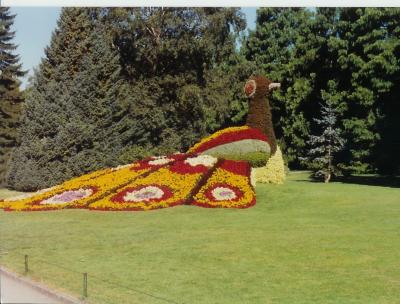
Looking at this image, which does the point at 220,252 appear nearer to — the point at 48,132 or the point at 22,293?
the point at 22,293

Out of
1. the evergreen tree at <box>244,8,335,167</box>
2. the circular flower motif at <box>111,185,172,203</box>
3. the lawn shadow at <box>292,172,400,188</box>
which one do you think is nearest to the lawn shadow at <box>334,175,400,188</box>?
the lawn shadow at <box>292,172,400,188</box>

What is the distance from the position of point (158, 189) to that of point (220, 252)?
943 cm

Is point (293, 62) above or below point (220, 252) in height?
above

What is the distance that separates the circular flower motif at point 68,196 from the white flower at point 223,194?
576 cm

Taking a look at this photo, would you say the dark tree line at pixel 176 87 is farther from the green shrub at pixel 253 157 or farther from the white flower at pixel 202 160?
the white flower at pixel 202 160

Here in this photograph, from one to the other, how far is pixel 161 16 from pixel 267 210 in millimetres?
25814

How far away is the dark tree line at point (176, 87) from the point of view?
37.1 meters

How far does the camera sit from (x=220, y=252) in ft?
46.1

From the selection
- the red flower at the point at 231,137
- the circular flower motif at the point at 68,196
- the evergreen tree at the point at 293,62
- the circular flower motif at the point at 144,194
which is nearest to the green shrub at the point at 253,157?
the red flower at the point at 231,137

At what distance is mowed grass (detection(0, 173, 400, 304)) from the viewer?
35.2 feet

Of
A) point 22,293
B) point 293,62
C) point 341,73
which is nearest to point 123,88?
point 293,62

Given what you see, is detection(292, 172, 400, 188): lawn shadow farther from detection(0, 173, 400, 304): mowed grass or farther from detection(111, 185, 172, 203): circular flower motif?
detection(111, 185, 172, 203): circular flower motif

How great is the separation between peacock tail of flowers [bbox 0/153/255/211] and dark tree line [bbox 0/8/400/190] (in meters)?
11.8

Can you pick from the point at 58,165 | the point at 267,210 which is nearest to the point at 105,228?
the point at 267,210
